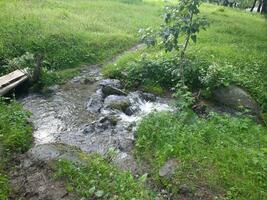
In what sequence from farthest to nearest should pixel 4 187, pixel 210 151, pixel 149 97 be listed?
1. pixel 149 97
2. pixel 210 151
3. pixel 4 187

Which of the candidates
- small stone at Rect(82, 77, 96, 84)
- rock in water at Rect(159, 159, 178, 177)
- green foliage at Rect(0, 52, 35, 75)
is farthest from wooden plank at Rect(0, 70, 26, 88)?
rock in water at Rect(159, 159, 178, 177)

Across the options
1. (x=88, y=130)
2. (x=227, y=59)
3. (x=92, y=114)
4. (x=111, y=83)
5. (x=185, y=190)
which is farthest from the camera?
(x=227, y=59)

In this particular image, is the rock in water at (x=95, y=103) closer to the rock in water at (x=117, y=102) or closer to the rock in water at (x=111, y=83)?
the rock in water at (x=117, y=102)

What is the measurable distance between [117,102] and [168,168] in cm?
426

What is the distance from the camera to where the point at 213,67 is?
13.4 meters

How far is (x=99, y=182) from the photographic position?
7.74m

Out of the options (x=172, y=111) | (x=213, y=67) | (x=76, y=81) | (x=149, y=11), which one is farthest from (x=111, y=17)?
(x=172, y=111)

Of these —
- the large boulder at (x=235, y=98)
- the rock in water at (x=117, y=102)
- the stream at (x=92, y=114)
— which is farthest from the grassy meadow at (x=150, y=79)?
the rock in water at (x=117, y=102)

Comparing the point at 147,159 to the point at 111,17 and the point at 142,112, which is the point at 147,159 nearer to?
the point at 142,112

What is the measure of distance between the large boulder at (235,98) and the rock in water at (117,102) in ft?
10.5

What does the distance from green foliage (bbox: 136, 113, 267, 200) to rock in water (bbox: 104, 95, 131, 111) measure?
5.27 feet

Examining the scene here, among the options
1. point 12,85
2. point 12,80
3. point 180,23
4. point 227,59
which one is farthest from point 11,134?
point 227,59

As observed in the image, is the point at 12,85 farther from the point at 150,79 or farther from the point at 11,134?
the point at 150,79

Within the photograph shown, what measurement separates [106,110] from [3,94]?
3.29 m
